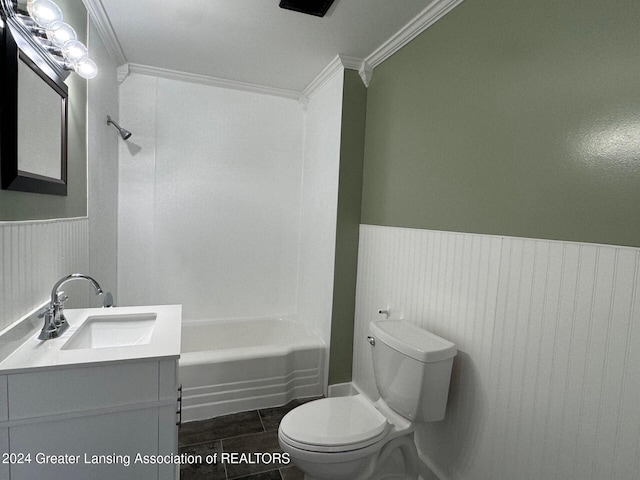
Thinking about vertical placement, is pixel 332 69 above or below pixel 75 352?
above

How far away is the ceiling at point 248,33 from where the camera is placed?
5.66 ft

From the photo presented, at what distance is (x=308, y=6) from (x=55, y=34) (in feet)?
3.57

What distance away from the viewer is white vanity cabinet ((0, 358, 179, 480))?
933 mm

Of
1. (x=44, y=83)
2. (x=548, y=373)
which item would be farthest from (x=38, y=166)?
(x=548, y=373)

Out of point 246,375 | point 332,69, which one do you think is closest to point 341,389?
point 246,375

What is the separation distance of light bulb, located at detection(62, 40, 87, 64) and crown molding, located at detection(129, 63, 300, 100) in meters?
1.33

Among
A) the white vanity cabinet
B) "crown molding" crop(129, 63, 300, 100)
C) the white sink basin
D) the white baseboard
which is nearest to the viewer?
the white vanity cabinet

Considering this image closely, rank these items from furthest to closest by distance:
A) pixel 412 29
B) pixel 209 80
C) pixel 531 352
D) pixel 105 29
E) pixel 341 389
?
pixel 209 80, pixel 341 389, pixel 105 29, pixel 412 29, pixel 531 352

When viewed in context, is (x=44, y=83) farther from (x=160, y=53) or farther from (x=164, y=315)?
(x=160, y=53)

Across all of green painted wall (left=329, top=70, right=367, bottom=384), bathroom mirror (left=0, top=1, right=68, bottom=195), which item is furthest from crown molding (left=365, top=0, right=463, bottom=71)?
bathroom mirror (left=0, top=1, right=68, bottom=195)

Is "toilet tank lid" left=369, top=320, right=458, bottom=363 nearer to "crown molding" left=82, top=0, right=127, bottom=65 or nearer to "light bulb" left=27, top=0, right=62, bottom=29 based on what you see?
"light bulb" left=27, top=0, right=62, bottom=29

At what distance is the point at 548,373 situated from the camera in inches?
45.6

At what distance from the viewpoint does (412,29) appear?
5.94ft

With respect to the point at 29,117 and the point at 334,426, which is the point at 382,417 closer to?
the point at 334,426
